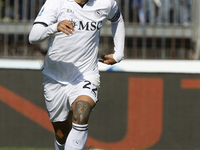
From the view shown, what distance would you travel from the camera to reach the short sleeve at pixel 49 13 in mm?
3898

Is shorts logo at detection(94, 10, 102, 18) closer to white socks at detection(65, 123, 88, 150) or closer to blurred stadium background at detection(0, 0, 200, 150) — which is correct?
white socks at detection(65, 123, 88, 150)

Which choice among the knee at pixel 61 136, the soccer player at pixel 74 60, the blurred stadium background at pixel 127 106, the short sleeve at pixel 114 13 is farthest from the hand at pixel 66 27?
the blurred stadium background at pixel 127 106

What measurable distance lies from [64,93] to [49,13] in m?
0.91

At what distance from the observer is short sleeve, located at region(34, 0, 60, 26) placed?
3898mm

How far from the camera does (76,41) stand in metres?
4.22

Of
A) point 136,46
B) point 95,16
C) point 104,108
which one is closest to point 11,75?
point 104,108

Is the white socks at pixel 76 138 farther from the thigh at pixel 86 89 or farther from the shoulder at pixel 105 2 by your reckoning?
the shoulder at pixel 105 2

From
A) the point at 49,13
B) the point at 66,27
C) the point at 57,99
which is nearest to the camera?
the point at 66,27


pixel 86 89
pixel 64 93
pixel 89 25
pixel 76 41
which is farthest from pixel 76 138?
pixel 89 25

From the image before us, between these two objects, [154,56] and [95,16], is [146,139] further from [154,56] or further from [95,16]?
[95,16]

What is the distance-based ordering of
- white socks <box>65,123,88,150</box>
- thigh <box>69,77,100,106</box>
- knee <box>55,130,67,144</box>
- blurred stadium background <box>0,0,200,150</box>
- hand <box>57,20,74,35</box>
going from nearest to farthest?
hand <box>57,20,74,35</box> → white socks <box>65,123,88,150</box> → thigh <box>69,77,100,106</box> → knee <box>55,130,67,144</box> → blurred stadium background <box>0,0,200,150</box>

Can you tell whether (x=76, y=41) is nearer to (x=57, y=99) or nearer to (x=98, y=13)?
(x=98, y=13)

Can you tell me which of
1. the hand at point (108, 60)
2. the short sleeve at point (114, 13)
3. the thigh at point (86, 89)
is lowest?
the thigh at point (86, 89)

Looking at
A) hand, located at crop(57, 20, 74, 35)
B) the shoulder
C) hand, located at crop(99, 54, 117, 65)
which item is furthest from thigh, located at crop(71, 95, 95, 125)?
the shoulder
